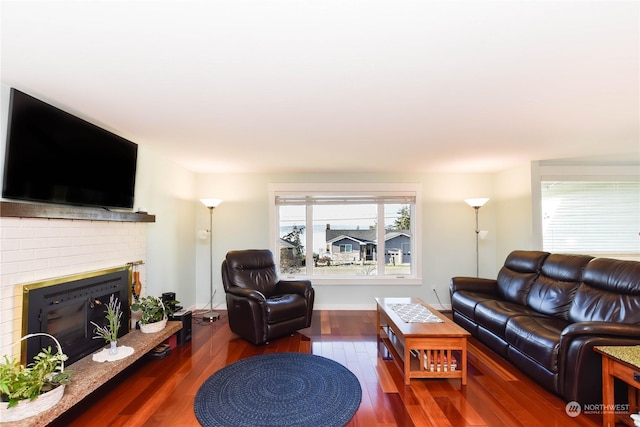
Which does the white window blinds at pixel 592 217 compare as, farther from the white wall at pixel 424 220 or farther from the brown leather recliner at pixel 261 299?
the brown leather recliner at pixel 261 299

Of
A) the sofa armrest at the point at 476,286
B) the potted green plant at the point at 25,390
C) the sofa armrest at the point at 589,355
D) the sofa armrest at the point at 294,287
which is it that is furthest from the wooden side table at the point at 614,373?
the potted green plant at the point at 25,390

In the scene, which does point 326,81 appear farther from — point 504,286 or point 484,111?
point 504,286

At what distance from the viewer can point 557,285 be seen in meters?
2.96

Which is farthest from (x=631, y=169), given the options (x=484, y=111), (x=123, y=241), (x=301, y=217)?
(x=123, y=241)

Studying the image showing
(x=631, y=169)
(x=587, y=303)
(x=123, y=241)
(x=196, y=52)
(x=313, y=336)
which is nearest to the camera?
(x=196, y=52)

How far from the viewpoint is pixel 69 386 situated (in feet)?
6.16

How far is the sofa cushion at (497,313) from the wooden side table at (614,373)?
2.73 ft

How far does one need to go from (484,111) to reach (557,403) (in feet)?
7.39

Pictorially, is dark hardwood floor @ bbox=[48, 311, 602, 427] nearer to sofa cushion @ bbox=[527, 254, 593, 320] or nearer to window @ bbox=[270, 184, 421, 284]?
sofa cushion @ bbox=[527, 254, 593, 320]

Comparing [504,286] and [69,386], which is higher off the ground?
[504,286]

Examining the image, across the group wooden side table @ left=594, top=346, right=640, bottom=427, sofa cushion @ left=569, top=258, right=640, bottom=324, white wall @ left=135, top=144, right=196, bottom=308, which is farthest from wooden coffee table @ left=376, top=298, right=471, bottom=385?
white wall @ left=135, top=144, right=196, bottom=308

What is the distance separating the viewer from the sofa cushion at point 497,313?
274 centimetres

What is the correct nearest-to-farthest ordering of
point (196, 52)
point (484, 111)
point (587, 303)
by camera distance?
point (196, 52)
point (484, 111)
point (587, 303)

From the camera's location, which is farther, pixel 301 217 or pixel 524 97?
pixel 301 217
